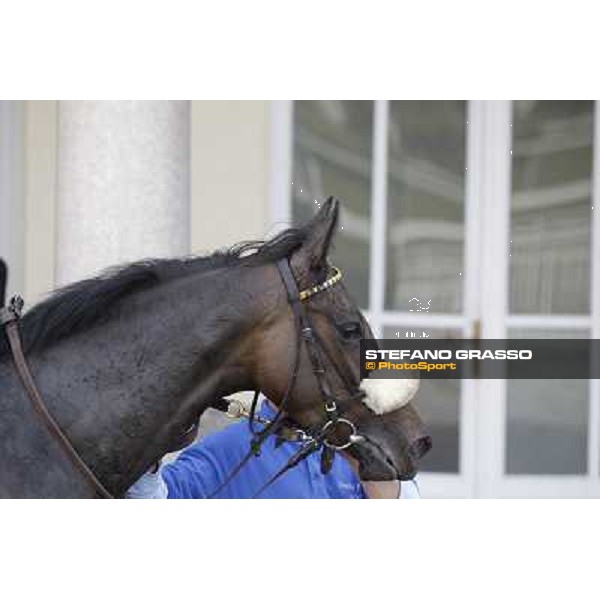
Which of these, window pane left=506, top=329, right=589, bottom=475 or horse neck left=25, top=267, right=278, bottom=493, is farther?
window pane left=506, top=329, right=589, bottom=475

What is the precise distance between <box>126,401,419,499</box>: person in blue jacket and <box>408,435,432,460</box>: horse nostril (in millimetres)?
226

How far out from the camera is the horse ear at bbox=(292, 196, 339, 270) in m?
2.02

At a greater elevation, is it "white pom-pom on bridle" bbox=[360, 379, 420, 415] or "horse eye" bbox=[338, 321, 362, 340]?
"horse eye" bbox=[338, 321, 362, 340]

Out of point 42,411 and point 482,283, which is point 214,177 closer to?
point 482,283

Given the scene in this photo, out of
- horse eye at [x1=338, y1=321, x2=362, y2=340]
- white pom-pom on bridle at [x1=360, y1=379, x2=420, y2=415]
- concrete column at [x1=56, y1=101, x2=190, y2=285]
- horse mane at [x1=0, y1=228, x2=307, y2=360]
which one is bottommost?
white pom-pom on bridle at [x1=360, y1=379, x2=420, y2=415]

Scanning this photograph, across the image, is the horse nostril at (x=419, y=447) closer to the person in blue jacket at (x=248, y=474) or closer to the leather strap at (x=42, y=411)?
the person in blue jacket at (x=248, y=474)

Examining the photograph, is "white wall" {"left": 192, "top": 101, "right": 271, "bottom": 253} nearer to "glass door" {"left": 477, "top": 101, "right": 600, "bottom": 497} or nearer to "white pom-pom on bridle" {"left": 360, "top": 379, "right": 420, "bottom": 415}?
"glass door" {"left": 477, "top": 101, "right": 600, "bottom": 497}

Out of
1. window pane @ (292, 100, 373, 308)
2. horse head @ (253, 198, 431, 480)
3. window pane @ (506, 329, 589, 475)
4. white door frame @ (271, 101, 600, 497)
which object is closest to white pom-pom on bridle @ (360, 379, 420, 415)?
horse head @ (253, 198, 431, 480)

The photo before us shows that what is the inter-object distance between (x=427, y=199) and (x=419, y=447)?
2.83 m

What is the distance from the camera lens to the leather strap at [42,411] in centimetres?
189

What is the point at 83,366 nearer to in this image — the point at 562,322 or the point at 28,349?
the point at 28,349

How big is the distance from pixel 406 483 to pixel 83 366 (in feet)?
2.91

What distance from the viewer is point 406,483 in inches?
95.2

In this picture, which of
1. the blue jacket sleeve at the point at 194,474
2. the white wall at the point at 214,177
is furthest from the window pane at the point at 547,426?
the blue jacket sleeve at the point at 194,474
